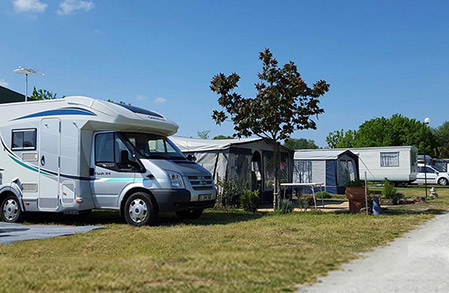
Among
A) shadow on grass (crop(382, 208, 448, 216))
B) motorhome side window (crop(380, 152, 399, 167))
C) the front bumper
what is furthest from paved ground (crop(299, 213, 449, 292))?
motorhome side window (crop(380, 152, 399, 167))

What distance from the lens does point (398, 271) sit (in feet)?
17.8

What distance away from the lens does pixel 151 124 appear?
416 inches

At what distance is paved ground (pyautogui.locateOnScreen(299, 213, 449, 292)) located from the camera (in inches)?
184

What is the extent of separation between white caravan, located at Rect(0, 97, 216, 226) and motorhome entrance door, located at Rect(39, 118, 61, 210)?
20 millimetres

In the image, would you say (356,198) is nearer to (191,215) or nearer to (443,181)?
(191,215)

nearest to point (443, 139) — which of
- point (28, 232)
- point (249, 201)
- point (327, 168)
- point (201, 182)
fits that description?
point (327, 168)

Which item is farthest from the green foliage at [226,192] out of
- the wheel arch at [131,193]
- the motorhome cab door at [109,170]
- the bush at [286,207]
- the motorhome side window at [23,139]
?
the motorhome side window at [23,139]

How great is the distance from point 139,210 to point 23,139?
3.41m


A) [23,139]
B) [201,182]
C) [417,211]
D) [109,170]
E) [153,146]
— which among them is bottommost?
[417,211]

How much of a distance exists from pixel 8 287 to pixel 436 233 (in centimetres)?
736

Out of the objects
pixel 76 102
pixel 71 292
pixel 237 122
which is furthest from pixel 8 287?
pixel 237 122

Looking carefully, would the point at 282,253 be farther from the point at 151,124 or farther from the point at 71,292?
the point at 151,124

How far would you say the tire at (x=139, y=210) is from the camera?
955 centimetres

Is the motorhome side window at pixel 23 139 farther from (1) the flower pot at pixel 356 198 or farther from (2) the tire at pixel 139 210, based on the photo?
(1) the flower pot at pixel 356 198
